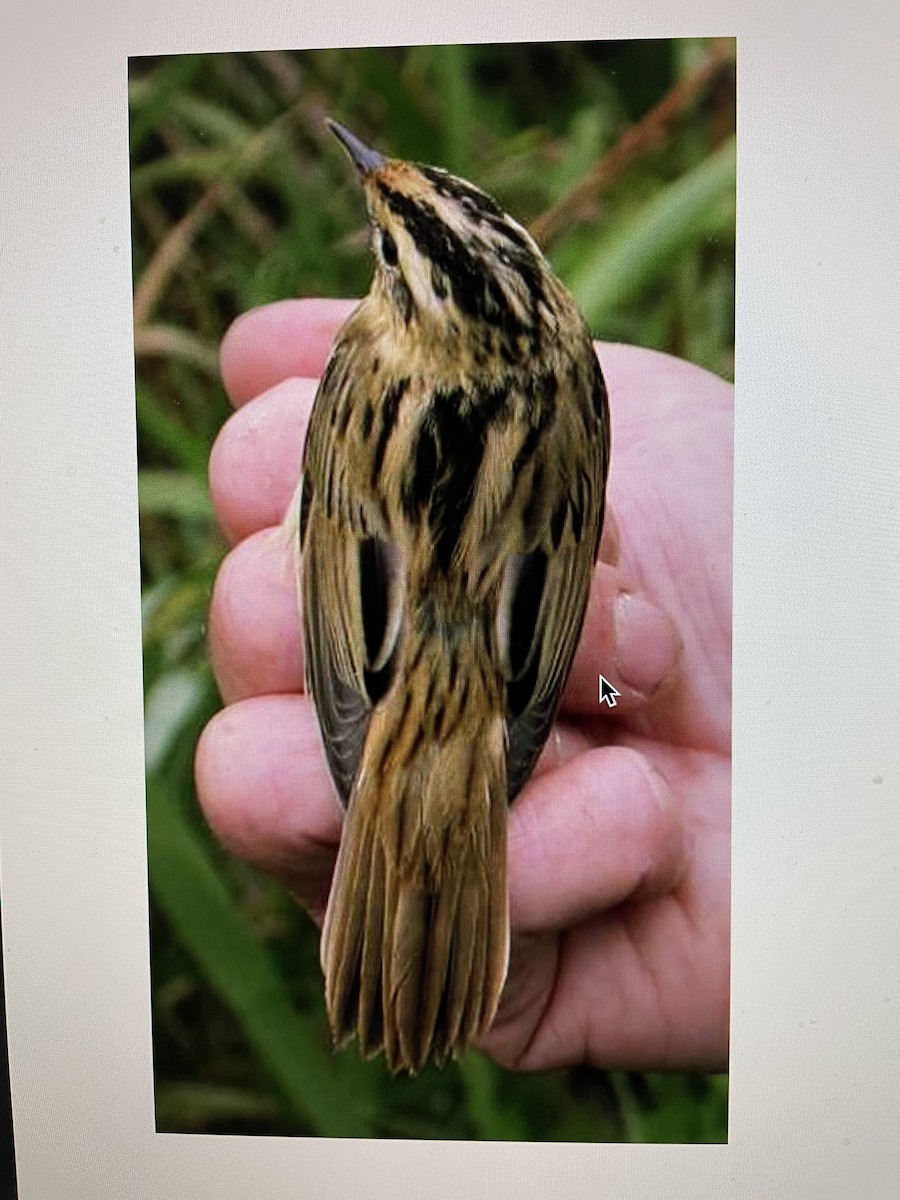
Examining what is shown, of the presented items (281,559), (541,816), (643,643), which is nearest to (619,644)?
(643,643)

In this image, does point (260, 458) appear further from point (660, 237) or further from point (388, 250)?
point (660, 237)

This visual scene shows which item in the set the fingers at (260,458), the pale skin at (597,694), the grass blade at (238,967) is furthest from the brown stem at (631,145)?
the grass blade at (238,967)

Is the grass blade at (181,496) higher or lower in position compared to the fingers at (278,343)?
lower

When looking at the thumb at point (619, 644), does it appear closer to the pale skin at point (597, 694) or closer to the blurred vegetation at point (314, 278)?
the pale skin at point (597, 694)

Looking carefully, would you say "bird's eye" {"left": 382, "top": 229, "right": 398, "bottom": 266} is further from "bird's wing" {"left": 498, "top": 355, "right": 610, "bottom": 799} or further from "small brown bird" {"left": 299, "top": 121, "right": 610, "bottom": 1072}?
"bird's wing" {"left": 498, "top": 355, "right": 610, "bottom": 799}

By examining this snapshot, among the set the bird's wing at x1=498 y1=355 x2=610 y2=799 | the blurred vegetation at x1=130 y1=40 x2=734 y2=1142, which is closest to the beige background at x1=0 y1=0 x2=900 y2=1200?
the blurred vegetation at x1=130 y1=40 x2=734 y2=1142
